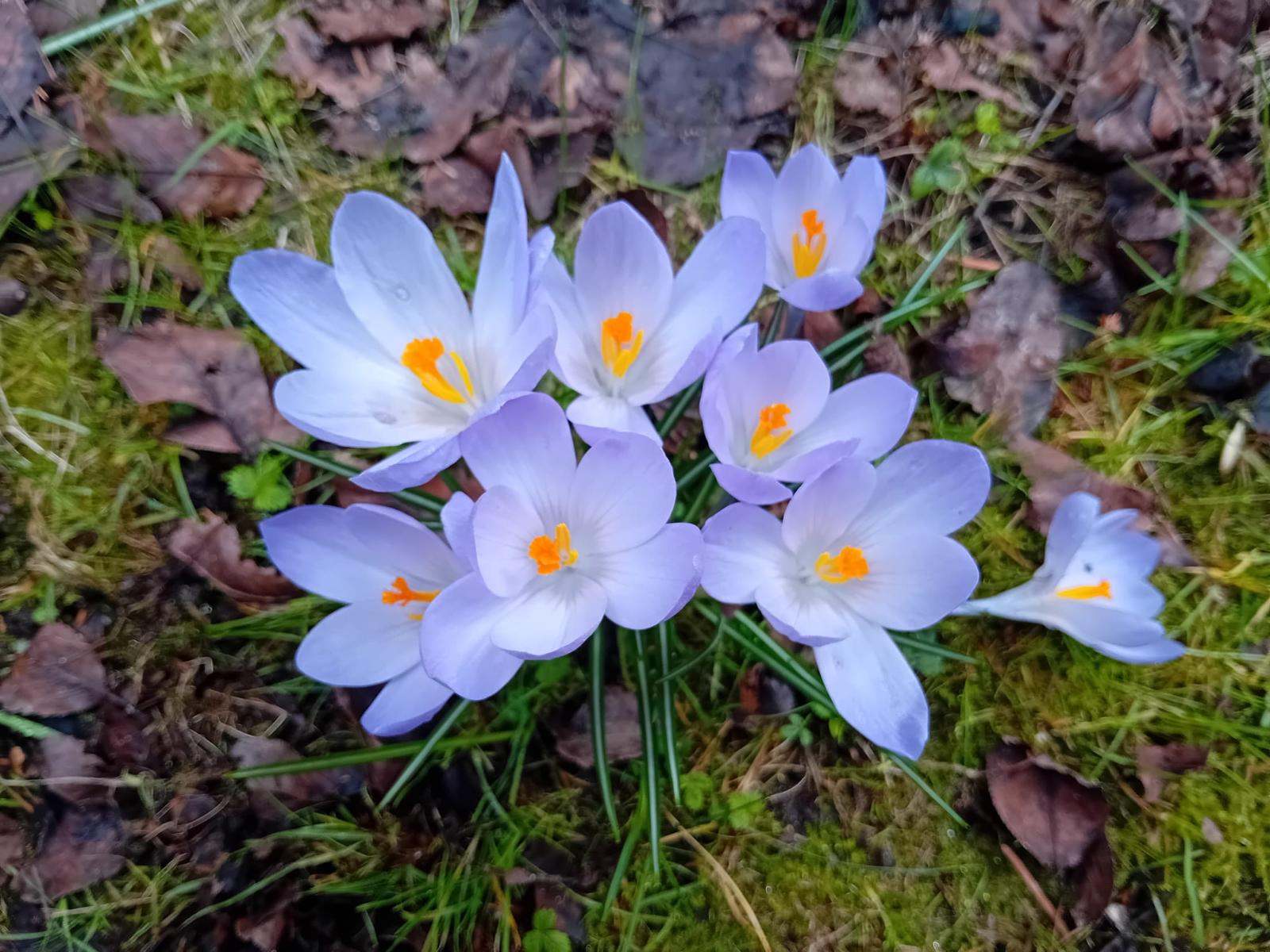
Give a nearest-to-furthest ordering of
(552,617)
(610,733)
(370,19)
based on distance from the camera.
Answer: (552,617) → (610,733) → (370,19)

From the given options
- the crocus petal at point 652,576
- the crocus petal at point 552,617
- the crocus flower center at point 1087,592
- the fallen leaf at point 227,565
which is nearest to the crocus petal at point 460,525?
the crocus petal at point 552,617

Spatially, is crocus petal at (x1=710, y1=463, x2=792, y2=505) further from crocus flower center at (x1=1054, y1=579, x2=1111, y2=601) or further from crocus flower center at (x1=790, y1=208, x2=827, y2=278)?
crocus flower center at (x1=1054, y1=579, x2=1111, y2=601)

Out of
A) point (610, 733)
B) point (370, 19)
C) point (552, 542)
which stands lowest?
point (610, 733)

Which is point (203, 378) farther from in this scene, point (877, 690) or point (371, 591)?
point (877, 690)

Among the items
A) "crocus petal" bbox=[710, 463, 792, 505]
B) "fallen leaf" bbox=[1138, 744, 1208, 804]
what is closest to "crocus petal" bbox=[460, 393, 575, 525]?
"crocus petal" bbox=[710, 463, 792, 505]

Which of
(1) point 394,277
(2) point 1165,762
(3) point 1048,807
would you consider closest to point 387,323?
(1) point 394,277

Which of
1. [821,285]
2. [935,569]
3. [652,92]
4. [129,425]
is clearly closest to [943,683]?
[935,569]

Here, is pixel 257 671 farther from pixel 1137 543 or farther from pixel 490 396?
pixel 1137 543
